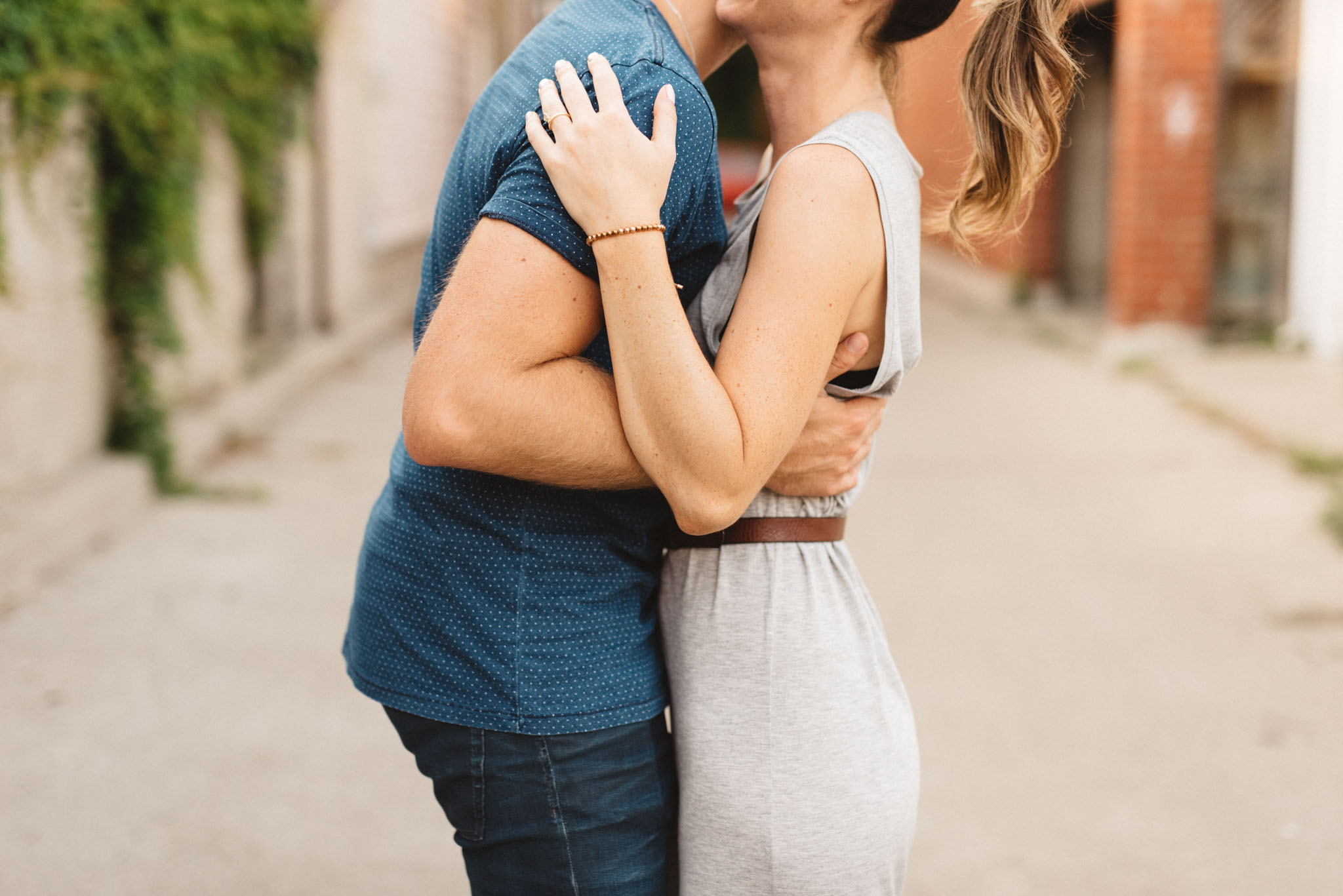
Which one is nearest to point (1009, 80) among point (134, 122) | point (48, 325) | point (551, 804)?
point (551, 804)

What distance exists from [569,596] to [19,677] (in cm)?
288

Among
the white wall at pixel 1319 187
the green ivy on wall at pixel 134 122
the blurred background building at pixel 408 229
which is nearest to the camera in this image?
the green ivy on wall at pixel 134 122

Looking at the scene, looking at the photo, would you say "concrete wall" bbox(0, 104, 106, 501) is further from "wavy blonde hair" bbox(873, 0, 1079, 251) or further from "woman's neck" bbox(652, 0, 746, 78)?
"wavy blonde hair" bbox(873, 0, 1079, 251)

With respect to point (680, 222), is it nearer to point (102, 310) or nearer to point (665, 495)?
point (665, 495)

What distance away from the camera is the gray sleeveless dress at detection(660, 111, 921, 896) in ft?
4.72

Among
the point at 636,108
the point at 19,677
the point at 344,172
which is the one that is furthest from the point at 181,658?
the point at 344,172

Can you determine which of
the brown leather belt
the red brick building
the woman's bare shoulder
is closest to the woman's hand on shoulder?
the woman's bare shoulder

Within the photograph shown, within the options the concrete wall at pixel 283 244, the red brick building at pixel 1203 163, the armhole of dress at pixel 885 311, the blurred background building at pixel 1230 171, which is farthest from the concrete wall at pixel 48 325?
the blurred background building at pixel 1230 171

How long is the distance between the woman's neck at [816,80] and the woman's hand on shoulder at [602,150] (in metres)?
0.27

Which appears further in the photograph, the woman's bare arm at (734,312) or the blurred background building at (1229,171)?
the blurred background building at (1229,171)

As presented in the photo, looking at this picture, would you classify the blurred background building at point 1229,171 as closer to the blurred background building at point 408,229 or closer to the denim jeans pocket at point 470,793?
the blurred background building at point 408,229

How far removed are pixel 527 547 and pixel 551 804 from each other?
28cm

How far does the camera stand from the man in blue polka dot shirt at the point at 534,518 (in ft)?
4.12

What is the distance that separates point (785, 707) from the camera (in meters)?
1.46
